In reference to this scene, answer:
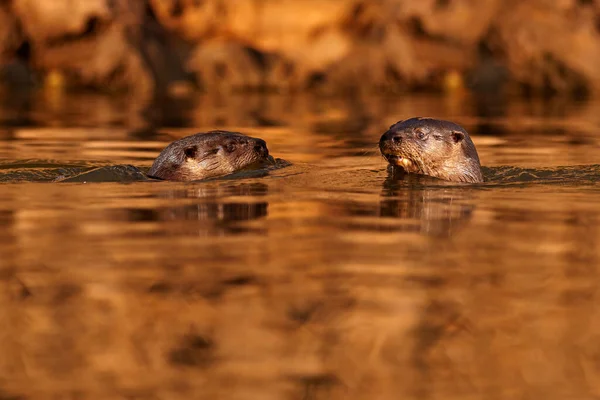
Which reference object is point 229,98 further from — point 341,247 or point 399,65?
point 341,247

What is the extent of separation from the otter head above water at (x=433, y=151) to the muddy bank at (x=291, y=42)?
1772 centimetres

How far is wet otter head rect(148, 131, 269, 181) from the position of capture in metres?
9.53

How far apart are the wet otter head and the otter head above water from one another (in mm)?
1348

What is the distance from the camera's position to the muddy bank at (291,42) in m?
26.5

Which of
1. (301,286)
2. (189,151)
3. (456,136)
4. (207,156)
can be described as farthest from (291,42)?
(301,286)

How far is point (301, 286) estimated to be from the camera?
201 inches

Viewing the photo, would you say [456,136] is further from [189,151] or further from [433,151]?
[189,151]

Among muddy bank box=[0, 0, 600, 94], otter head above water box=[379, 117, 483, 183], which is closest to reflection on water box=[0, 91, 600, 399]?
otter head above water box=[379, 117, 483, 183]

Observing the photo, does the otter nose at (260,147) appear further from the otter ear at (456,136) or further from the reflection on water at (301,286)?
the otter ear at (456,136)

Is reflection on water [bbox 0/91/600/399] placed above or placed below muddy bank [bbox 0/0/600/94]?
below

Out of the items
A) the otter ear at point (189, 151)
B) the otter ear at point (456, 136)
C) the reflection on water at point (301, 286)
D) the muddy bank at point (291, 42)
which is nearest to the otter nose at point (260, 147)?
the reflection on water at point (301, 286)

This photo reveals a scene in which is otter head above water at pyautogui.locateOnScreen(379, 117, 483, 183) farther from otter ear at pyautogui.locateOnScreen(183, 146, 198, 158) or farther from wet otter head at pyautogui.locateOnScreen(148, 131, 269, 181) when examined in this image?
otter ear at pyautogui.locateOnScreen(183, 146, 198, 158)

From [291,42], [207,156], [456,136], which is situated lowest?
[207,156]

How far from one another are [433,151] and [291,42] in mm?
19417
